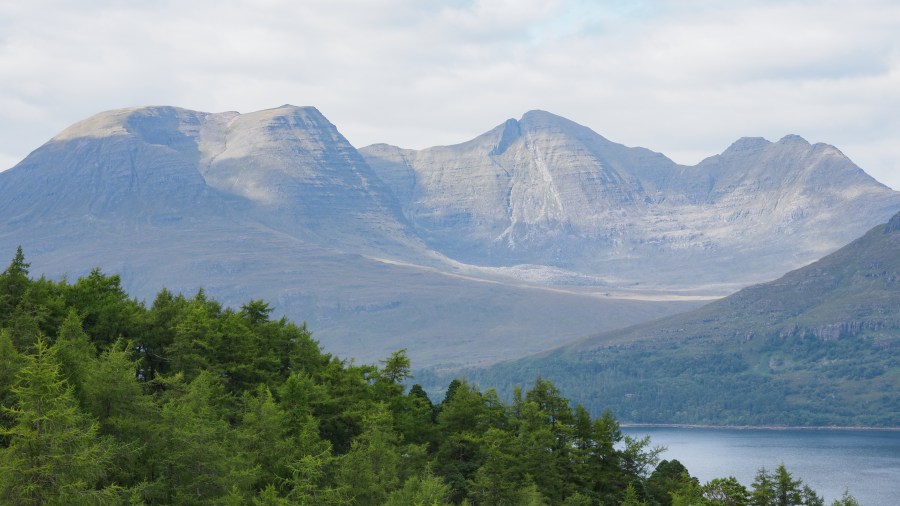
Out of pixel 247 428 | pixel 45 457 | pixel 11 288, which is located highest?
pixel 11 288

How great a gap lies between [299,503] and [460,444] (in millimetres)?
39993

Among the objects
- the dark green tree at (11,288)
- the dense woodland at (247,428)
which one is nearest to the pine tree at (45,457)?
the dense woodland at (247,428)

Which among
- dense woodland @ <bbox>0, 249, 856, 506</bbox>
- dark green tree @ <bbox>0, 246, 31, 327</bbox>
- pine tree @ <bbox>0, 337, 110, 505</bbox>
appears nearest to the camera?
pine tree @ <bbox>0, 337, 110, 505</bbox>

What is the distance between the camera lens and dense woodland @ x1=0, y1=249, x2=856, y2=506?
55500 mm

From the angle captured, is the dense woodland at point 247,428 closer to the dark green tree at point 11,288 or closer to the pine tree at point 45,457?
the pine tree at point 45,457

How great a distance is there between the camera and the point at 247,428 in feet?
247

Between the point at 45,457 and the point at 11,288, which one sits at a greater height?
the point at 11,288

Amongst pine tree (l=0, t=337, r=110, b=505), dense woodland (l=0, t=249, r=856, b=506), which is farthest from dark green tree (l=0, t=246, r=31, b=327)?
pine tree (l=0, t=337, r=110, b=505)

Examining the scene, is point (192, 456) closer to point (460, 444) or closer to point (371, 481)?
point (371, 481)

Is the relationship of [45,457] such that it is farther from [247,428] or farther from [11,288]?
[11,288]

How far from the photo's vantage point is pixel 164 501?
6294 centimetres

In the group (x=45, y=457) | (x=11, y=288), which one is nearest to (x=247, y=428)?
(x=45, y=457)

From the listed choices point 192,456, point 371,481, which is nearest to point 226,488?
point 192,456

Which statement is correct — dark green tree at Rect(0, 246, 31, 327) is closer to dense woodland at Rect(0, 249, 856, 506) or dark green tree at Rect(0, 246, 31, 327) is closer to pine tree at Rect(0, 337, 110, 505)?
dense woodland at Rect(0, 249, 856, 506)
